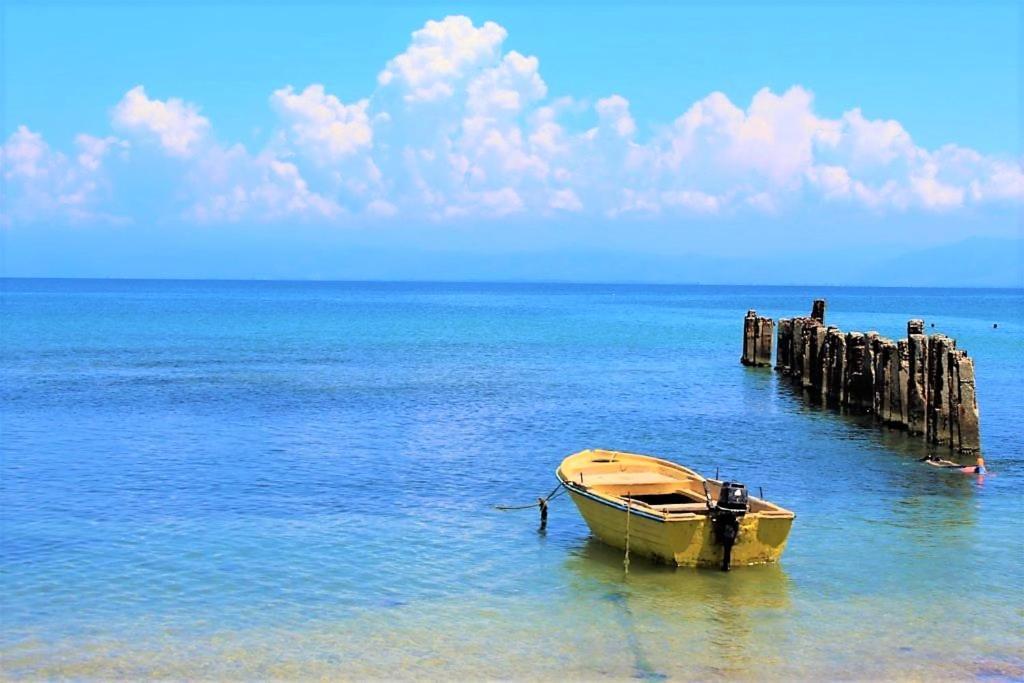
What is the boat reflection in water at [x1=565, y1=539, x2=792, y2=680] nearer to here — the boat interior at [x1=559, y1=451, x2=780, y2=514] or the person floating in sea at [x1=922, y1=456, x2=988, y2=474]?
the boat interior at [x1=559, y1=451, x2=780, y2=514]

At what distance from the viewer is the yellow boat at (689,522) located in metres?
17.0

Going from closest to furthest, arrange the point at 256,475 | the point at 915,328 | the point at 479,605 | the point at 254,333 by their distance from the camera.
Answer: the point at 479,605 → the point at 256,475 → the point at 915,328 → the point at 254,333

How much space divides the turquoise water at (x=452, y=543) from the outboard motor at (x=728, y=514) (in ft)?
1.58

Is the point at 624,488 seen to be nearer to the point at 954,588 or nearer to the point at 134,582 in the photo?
the point at 954,588

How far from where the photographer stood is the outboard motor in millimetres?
16891

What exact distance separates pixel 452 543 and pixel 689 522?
448 centimetres

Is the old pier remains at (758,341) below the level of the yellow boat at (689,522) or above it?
above

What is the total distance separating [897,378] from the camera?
105 ft

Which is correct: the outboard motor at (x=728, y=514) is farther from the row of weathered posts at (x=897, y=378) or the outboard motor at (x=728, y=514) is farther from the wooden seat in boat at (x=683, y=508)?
the row of weathered posts at (x=897, y=378)

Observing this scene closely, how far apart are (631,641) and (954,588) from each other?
6012 millimetres

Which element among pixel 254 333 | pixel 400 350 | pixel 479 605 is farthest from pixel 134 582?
pixel 254 333

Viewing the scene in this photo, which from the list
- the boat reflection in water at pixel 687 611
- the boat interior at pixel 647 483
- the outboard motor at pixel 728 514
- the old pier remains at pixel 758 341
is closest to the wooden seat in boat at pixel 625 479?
the boat interior at pixel 647 483

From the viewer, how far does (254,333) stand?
257 feet

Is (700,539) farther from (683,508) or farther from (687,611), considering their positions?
(687,611)
